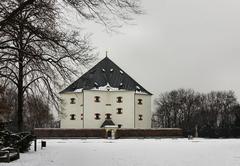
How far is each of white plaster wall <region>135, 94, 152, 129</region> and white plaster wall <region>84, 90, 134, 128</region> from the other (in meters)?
1.15

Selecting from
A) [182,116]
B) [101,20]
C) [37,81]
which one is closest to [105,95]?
[182,116]

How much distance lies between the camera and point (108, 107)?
79.4 metres

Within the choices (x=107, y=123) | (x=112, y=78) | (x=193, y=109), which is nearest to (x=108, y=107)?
(x=107, y=123)

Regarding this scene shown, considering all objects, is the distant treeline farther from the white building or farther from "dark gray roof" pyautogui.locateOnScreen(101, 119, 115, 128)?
"dark gray roof" pyautogui.locateOnScreen(101, 119, 115, 128)

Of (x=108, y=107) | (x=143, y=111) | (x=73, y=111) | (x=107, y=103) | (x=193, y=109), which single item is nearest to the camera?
(x=73, y=111)

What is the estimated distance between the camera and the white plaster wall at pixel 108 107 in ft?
253

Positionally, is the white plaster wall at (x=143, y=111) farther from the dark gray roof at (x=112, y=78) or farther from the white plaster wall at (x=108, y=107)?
the dark gray roof at (x=112, y=78)

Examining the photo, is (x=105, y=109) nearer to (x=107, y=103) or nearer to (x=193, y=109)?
(x=107, y=103)

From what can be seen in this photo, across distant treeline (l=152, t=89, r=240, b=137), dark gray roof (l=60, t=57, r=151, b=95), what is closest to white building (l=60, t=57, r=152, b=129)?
dark gray roof (l=60, t=57, r=151, b=95)

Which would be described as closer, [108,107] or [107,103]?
[107,103]

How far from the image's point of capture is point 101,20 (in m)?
14.6

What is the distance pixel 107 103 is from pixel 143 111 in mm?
6348

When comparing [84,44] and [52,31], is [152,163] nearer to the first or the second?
[84,44]

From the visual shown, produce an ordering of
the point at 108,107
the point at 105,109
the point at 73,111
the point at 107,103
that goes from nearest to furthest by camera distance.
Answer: the point at 73,111, the point at 105,109, the point at 107,103, the point at 108,107
